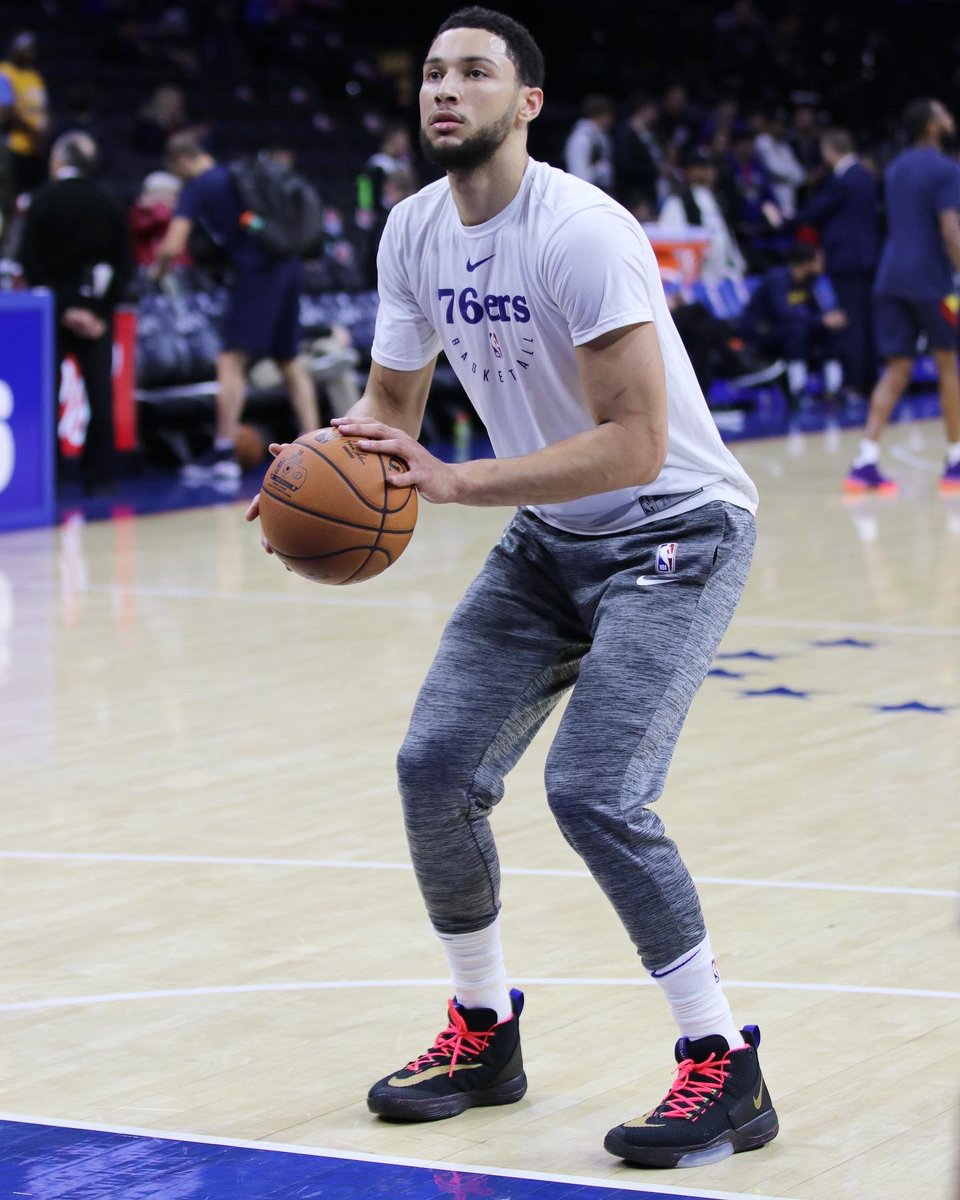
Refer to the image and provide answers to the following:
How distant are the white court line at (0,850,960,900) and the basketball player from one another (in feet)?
4.29

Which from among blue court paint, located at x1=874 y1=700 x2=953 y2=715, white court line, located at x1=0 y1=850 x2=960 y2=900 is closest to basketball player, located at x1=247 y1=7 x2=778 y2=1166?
white court line, located at x1=0 y1=850 x2=960 y2=900

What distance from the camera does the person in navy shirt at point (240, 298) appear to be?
40.4 feet

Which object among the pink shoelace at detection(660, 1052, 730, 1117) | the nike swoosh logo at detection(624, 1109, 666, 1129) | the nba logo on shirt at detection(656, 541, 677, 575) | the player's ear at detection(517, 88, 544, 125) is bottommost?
the nike swoosh logo at detection(624, 1109, 666, 1129)

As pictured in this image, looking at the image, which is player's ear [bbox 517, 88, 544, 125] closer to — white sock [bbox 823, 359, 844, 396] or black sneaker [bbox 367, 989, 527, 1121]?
black sneaker [bbox 367, 989, 527, 1121]

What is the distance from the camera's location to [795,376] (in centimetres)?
1744

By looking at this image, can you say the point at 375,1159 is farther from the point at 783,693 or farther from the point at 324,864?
the point at 783,693

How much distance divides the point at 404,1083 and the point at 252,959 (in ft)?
2.97

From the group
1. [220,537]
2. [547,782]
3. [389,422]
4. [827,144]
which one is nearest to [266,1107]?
[547,782]

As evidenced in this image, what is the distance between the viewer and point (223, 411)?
40.7 feet

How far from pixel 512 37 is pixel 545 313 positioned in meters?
0.49

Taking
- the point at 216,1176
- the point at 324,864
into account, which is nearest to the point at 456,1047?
the point at 216,1176

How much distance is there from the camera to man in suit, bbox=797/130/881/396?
15.5 m

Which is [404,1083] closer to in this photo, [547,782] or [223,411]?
[547,782]

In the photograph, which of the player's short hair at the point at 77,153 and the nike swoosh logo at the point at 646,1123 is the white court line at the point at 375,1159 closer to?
the nike swoosh logo at the point at 646,1123
